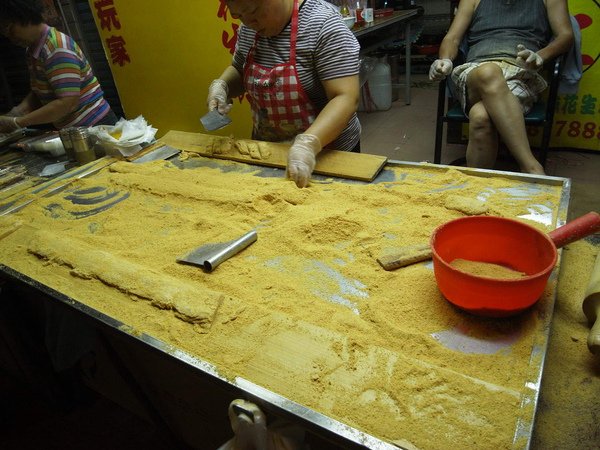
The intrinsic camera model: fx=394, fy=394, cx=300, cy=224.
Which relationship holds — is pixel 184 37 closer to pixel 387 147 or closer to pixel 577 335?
pixel 387 147

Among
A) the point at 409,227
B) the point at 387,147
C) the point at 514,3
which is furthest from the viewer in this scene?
the point at 387,147

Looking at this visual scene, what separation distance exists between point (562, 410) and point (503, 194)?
0.79 meters

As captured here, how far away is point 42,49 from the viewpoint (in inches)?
109

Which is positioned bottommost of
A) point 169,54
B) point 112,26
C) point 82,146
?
point 82,146

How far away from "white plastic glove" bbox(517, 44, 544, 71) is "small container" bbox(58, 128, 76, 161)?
121 inches

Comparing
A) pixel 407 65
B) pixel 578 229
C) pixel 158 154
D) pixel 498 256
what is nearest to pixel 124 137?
pixel 158 154

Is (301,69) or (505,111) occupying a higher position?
(301,69)

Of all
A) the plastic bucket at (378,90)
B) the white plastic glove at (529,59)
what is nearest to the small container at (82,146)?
the white plastic glove at (529,59)

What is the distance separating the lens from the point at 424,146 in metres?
4.54

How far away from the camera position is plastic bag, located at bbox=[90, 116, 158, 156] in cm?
229

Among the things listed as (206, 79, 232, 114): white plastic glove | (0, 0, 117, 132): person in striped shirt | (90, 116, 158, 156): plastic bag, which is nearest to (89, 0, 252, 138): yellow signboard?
(0, 0, 117, 132): person in striped shirt

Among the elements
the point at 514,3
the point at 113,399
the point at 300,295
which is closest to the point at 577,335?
the point at 300,295

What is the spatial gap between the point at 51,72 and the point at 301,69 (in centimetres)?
199

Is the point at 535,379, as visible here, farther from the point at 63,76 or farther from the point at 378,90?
the point at 378,90
